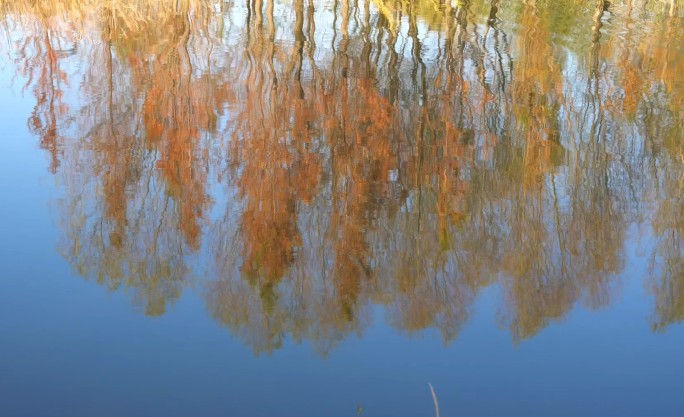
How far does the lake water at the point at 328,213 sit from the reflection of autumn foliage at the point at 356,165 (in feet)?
0.05

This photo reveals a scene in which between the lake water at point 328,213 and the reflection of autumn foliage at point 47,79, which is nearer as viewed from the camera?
the lake water at point 328,213

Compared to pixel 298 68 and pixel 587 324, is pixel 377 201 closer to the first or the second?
pixel 587 324

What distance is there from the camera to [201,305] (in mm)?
3072

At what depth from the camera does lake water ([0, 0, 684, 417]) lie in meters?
2.80

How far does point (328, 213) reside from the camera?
379cm

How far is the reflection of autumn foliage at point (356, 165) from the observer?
327cm

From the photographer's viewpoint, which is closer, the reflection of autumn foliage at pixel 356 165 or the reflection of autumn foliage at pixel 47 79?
the reflection of autumn foliage at pixel 356 165

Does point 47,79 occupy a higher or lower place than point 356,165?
higher

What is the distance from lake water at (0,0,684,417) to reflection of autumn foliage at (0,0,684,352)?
0.6 inches

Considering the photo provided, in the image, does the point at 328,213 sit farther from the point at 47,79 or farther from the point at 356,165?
the point at 47,79

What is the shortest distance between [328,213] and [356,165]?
56cm

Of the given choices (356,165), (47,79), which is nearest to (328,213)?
(356,165)

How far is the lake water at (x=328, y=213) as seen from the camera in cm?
280

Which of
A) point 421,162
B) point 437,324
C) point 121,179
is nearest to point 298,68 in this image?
point 421,162
